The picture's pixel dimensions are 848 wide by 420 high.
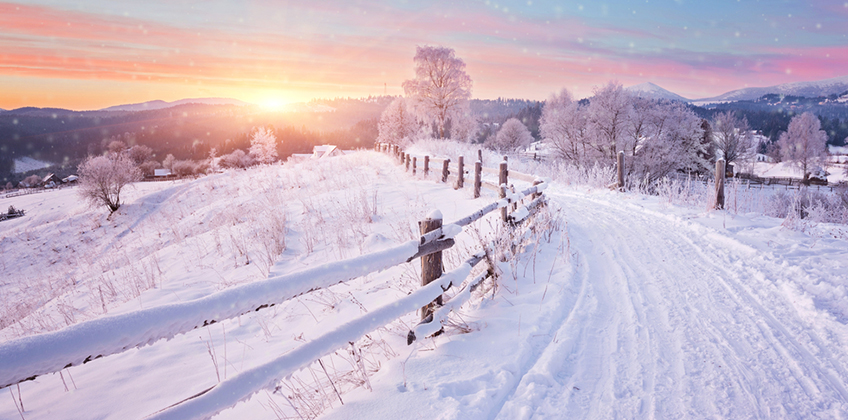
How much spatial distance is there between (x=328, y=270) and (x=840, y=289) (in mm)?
5534

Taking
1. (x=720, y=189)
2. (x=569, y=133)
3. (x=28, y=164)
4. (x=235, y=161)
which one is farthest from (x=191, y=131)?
(x=720, y=189)

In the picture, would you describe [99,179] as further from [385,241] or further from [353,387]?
[353,387]

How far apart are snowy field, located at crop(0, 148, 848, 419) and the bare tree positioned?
80.5ft

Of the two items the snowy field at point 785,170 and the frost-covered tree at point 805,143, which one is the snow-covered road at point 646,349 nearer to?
the frost-covered tree at point 805,143

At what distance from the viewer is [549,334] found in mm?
3375

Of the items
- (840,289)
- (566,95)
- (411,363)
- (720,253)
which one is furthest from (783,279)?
(566,95)

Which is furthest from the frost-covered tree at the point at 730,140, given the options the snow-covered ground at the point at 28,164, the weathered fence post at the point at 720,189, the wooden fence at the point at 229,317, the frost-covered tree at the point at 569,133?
the snow-covered ground at the point at 28,164

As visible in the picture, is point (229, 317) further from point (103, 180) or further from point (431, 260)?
point (103, 180)

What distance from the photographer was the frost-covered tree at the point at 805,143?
164ft

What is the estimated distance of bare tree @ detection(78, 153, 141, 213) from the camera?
26.5 metres

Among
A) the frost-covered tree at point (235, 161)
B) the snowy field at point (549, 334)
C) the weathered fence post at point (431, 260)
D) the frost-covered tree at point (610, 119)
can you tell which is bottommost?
the snowy field at point (549, 334)

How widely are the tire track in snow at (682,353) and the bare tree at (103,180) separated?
34432 millimetres

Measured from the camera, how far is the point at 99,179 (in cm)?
2644

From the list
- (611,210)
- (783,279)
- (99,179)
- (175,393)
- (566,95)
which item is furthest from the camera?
(566,95)
